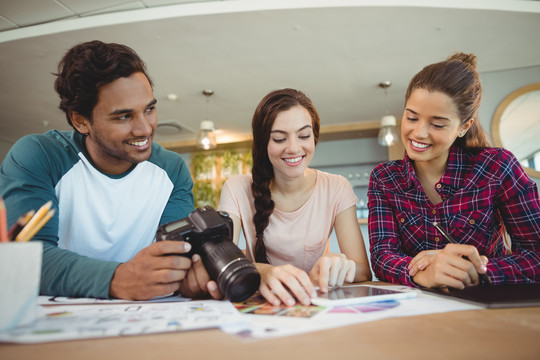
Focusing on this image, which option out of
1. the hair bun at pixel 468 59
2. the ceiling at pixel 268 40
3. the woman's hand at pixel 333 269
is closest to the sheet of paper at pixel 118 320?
the woman's hand at pixel 333 269

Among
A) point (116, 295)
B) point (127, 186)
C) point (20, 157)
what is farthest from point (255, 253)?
point (20, 157)

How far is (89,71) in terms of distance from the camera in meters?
0.99

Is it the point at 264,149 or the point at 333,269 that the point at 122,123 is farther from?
the point at 333,269

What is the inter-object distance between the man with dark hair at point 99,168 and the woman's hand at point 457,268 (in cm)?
75

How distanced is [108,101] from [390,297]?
0.89 m

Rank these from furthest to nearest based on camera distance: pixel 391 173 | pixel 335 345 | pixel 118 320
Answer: pixel 391 173
pixel 118 320
pixel 335 345

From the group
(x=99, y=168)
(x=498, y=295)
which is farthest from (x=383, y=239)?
(x=99, y=168)

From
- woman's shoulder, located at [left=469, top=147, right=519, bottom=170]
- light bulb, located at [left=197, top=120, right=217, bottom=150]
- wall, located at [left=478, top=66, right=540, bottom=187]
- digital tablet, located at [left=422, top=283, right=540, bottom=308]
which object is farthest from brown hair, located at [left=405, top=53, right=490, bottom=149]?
light bulb, located at [left=197, top=120, right=217, bottom=150]

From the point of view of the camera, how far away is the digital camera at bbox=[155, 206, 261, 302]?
2.01 feet

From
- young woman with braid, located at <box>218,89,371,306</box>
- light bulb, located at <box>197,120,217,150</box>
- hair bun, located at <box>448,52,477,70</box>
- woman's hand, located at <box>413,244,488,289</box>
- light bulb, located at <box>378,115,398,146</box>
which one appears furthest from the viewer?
light bulb, located at <box>197,120,217,150</box>

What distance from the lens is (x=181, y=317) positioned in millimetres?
508

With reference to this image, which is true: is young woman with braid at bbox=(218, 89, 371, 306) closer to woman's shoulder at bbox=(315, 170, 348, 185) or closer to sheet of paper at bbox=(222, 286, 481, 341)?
woman's shoulder at bbox=(315, 170, 348, 185)

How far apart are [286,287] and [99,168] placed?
0.74 m

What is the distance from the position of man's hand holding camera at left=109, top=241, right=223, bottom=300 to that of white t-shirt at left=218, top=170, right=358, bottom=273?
2.01 ft
